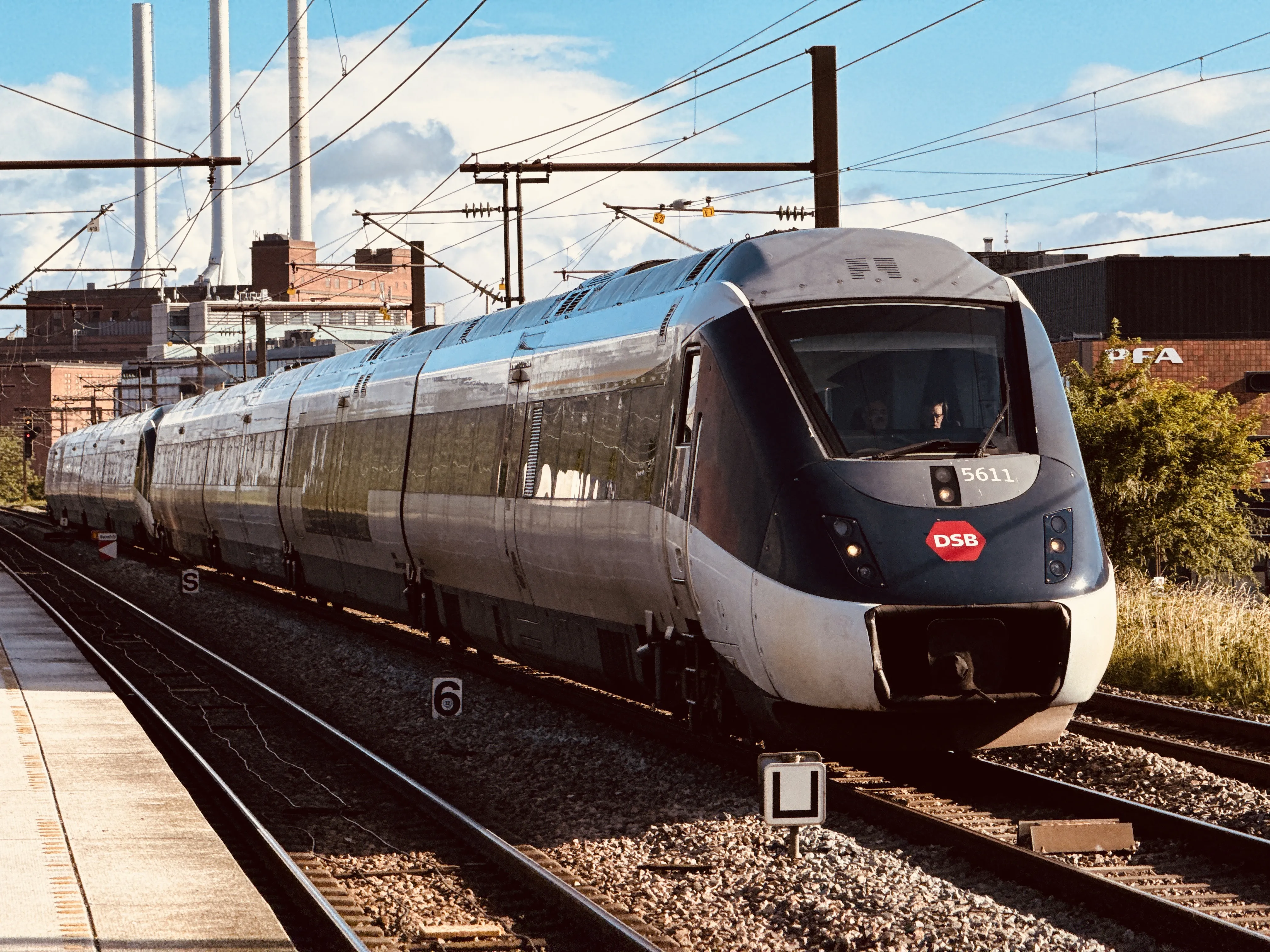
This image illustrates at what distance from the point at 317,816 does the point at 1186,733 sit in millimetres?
6861

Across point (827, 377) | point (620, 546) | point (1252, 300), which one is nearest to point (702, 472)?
point (827, 377)

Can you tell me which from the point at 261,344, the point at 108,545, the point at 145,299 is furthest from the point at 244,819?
the point at 145,299

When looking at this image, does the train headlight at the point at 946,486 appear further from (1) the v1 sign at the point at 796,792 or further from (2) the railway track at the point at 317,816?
(2) the railway track at the point at 317,816

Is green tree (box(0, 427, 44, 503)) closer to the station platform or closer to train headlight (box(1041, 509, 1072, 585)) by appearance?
the station platform

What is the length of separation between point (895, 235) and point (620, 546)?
9.87 feet

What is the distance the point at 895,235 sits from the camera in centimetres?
1138

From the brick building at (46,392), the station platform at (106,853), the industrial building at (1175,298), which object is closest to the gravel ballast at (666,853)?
the station platform at (106,853)

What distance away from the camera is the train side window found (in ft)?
Answer: 35.9

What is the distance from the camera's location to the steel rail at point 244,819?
315 inches

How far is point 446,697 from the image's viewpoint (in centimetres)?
1476

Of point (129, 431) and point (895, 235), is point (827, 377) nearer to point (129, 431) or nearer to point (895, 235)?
point (895, 235)

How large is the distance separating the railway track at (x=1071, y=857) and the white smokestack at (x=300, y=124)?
4886 inches

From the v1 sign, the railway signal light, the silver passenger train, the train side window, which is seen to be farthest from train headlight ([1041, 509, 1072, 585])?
the railway signal light

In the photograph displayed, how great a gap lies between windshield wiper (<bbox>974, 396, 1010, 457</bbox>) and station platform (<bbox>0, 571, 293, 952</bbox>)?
490 cm
